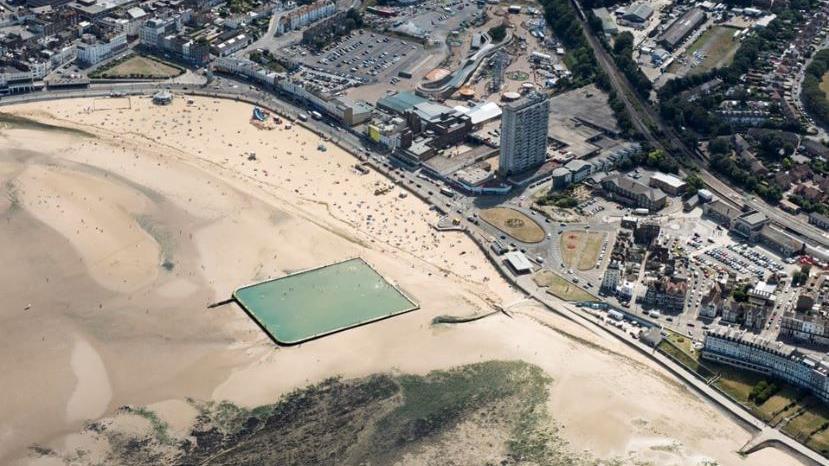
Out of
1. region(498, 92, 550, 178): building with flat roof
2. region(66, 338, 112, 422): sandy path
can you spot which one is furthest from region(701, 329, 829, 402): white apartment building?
region(66, 338, 112, 422): sandy path

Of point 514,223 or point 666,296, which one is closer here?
point 666,296

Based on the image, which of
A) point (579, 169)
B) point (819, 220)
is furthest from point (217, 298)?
point (819, 220)

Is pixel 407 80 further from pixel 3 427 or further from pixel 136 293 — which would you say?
pixel 3 427

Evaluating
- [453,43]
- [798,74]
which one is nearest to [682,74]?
[798,74]

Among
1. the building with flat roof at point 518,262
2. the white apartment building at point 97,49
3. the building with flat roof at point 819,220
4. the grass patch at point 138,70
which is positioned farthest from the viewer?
the white apartment building at point 97,49

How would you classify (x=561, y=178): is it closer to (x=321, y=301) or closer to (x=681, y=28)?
(x=321, y=301)

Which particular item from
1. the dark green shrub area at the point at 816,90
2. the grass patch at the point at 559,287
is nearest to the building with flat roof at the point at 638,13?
the dark green shrub area at the point at 816,90

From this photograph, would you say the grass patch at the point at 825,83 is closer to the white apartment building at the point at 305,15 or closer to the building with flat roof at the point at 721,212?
the building with flat roof at the point at 721,212
